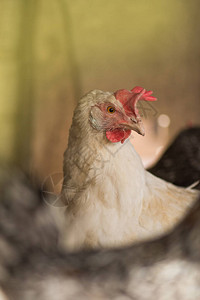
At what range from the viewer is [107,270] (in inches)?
15.6

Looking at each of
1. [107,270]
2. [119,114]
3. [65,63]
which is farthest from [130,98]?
[107,270]

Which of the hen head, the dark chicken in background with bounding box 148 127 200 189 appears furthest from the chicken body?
the dark chicken in background with bounding box 148 127 200 189

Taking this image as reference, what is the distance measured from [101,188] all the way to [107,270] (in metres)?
0.26

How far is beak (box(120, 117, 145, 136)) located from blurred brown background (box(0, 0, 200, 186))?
0.23ft

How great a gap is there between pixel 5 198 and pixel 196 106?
49 cm

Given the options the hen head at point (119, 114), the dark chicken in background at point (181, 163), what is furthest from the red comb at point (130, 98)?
the dark chicken in background at point (181, 163)

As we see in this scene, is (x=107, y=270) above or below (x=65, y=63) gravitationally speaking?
below

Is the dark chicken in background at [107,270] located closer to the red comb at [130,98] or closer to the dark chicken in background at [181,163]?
the red comb at [130,98]

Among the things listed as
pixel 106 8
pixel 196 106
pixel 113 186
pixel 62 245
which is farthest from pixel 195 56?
pixel 62 245

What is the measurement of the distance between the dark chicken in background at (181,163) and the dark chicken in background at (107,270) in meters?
0.36

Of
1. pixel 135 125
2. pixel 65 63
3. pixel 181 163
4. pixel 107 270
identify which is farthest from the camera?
pixel 181 163

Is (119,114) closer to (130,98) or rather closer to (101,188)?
(130,98)

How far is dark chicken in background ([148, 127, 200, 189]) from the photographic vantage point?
79 centimetres

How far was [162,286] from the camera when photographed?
15.9 inches
